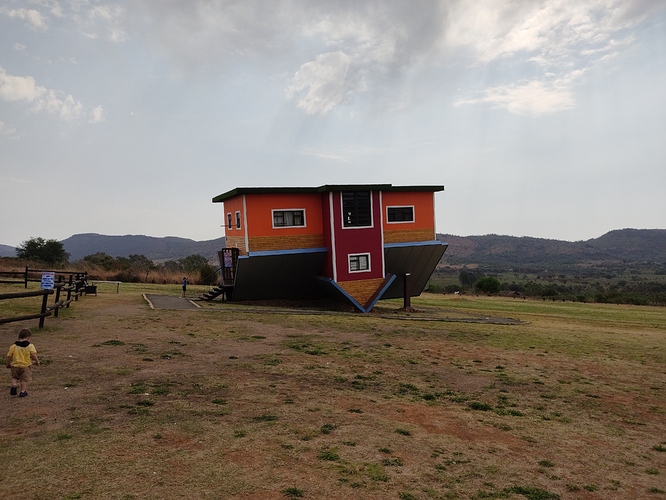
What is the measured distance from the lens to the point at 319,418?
29.6ft

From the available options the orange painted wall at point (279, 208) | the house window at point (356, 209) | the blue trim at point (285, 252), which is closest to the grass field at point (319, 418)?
the blue trim at point (285, 252)

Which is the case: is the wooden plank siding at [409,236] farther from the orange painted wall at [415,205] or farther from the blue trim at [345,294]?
the blue trim at [345,294]

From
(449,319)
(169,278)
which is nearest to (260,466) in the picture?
(449,319)

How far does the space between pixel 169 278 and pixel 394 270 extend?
2587cm

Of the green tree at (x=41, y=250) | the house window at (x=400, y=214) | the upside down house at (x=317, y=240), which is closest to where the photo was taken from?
the upside down house at (x=317, y=240)

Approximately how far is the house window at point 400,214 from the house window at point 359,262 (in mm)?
3187

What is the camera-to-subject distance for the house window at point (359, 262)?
28.8 meters

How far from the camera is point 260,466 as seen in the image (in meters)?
6.89

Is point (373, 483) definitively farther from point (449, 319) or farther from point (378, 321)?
point (449, 319)

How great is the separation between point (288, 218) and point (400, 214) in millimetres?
7702

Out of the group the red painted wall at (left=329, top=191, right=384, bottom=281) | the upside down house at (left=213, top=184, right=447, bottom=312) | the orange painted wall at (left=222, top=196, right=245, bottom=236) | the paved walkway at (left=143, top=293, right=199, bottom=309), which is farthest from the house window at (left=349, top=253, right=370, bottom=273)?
the paved walkway at (left=143, top=293, right=199, bottom=309)

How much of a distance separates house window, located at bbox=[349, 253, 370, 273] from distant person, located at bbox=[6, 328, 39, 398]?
2076 cm

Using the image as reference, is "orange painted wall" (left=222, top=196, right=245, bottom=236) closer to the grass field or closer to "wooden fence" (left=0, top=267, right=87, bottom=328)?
"wooden fence" (left=0, top=267, right=87, bottom=328)

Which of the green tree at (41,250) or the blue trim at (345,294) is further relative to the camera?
the green tree at (41,250)
